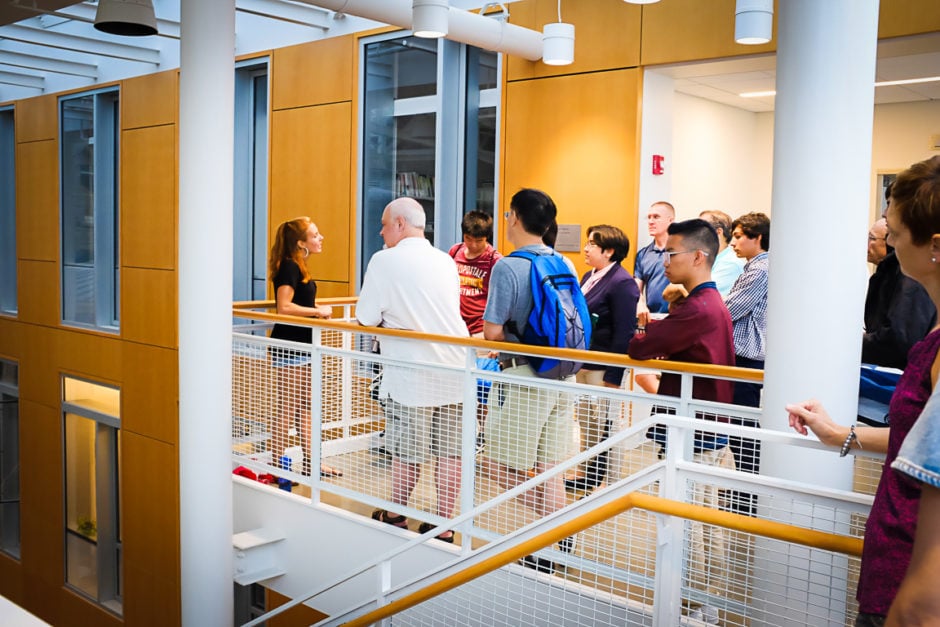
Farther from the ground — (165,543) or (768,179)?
(768,179)

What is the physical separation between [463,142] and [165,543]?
6.55 meters

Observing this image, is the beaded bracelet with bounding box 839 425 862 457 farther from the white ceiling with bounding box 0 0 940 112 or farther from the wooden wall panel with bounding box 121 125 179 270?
the wooden wall panel with bounding box 121 125 179 270

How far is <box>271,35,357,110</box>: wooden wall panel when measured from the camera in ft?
30.5

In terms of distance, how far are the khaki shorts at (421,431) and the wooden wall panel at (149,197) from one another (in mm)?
6849

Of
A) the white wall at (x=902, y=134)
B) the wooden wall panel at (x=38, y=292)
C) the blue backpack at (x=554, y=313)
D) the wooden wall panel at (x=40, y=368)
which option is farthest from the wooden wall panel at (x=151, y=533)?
the white wall at (x=902, y=134)

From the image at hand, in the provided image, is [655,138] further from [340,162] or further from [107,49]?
[107,49]

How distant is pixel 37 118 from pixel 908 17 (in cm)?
1247

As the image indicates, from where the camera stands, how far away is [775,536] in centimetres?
221

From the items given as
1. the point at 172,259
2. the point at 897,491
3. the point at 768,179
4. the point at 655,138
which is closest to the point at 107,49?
the point at 172,259

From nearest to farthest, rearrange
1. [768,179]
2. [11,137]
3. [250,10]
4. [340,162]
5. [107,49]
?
[250,10] < [340,162] < [768,179] < [107,49] < [11,137]

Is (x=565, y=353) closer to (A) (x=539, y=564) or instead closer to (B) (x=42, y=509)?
(A) (x=539, y=564)

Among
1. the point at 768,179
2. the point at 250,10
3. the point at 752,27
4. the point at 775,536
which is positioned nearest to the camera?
the point at 775,536

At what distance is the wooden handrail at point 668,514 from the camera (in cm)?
212

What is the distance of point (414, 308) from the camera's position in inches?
198
